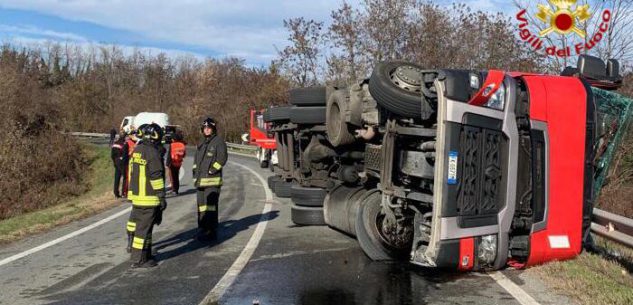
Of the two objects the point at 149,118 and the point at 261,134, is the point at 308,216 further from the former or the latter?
the point at 149,118

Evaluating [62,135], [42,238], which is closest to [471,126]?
[42,238]

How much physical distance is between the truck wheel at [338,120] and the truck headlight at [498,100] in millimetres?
2047

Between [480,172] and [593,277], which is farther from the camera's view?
[593,277]

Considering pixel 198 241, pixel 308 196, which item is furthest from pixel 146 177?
pixel 308 196

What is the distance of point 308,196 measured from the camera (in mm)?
7738

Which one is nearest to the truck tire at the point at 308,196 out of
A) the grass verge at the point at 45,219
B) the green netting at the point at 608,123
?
the green netting at the point at 608,123

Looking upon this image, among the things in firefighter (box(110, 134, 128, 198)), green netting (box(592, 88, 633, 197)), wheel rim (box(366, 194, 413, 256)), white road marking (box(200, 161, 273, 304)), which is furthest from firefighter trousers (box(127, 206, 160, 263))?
firefighter (box(110, 134, 128, 198))

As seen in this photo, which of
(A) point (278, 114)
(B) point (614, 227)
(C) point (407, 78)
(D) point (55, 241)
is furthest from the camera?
(A) point (278, 114)

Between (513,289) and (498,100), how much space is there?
1.68 meters

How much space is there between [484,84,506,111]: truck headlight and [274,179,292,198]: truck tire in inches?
171

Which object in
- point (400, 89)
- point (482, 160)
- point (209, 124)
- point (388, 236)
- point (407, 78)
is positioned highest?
point (407, 78)

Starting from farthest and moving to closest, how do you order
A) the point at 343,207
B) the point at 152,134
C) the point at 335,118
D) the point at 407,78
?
the point at 343,207 → the point at 335,118 → the point at 152,134 → the point at 407,78

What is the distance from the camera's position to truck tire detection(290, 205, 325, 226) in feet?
25.5

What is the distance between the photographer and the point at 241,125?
154ft
